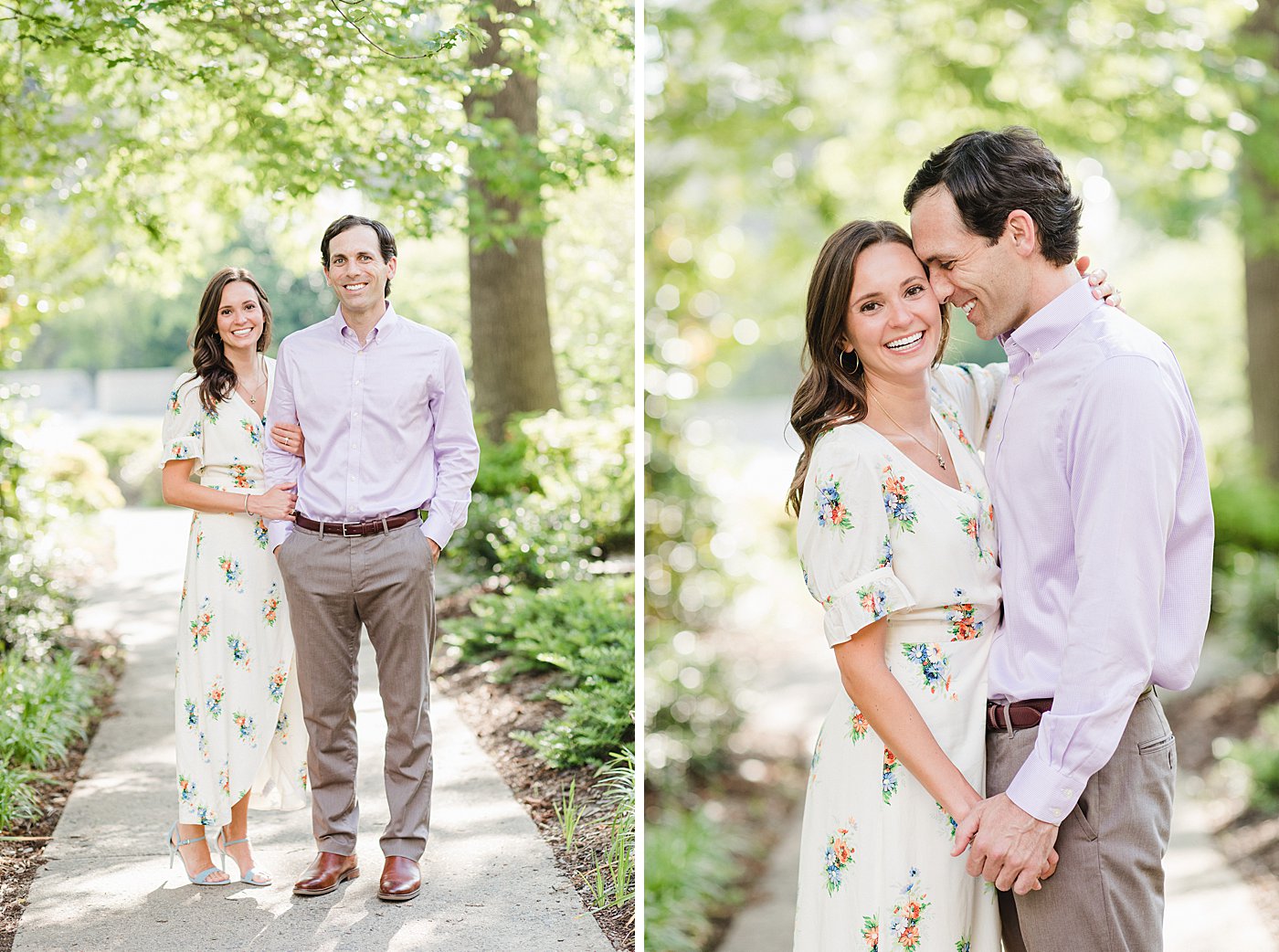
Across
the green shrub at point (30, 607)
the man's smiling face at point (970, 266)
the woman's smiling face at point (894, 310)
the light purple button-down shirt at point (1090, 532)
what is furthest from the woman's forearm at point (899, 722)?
the green shrub at point (30, 607)

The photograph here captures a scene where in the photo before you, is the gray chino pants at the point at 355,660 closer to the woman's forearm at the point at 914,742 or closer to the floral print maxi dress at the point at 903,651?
the floral print maxi dress at the point at 903,651

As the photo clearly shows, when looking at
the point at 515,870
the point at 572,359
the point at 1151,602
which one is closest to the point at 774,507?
the point at 572,359

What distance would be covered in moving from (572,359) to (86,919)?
74.9 inches

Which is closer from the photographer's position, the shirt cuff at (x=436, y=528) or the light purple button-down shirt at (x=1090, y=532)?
the light purple button-down shirt at (x=1090, y=532)

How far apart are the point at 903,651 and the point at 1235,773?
17.7 feet

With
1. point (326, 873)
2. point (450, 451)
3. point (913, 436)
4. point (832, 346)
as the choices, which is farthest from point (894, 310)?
point (326, 873)

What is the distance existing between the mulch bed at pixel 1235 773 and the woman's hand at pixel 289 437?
4.42 m

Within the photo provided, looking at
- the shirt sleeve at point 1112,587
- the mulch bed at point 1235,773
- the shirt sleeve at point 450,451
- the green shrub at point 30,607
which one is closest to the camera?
the shirt sleeve at point 1112,587

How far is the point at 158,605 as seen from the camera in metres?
2.95

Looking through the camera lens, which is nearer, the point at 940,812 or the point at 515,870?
the point at 940,812

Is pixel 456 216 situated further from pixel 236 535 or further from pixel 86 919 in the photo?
pixel 86 919

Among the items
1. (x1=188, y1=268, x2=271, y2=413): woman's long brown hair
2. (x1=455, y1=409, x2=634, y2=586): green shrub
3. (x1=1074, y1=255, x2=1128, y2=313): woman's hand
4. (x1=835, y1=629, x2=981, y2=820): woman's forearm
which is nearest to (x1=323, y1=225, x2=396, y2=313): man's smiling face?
(x1=188, y1=268, x2=271, y2=413): woman's long brown hair

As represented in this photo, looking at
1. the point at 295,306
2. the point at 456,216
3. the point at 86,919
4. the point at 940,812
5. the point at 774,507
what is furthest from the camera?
the point at 774,507

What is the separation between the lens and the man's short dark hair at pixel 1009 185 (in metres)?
2.26
